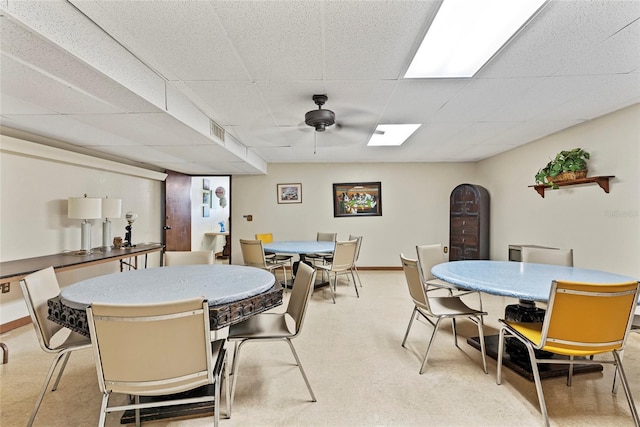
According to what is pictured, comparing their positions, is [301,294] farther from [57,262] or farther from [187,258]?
[57,262]

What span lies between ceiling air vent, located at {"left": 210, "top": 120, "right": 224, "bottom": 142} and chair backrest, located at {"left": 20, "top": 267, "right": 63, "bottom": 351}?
6.97 feet

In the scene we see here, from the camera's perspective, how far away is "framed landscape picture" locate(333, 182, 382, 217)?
6391mm

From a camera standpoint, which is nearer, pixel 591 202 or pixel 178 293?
pixel 178 293

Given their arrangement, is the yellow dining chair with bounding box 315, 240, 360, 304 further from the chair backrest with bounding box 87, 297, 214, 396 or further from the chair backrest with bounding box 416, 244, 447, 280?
the chair backrest with bounding box 87, 297, 214, 396

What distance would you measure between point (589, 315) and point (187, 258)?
3.15 m

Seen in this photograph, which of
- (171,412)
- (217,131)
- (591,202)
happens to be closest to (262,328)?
(171,412)

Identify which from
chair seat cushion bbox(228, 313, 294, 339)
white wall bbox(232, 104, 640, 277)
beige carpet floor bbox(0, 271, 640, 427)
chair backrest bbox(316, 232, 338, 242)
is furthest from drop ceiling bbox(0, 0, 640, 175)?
chair backrest bbox(316, 232, 338, 242)

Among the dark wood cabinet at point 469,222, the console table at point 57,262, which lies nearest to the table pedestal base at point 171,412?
the console table at point 57,262

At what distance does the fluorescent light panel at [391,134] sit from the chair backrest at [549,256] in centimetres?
191

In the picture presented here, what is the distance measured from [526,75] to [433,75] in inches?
29.1

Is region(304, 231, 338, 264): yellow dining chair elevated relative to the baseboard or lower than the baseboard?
elevated

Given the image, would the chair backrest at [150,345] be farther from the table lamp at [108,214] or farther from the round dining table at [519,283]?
the table lamp at [108,214]

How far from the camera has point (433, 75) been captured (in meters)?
2.34

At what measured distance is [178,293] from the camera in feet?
5.76
